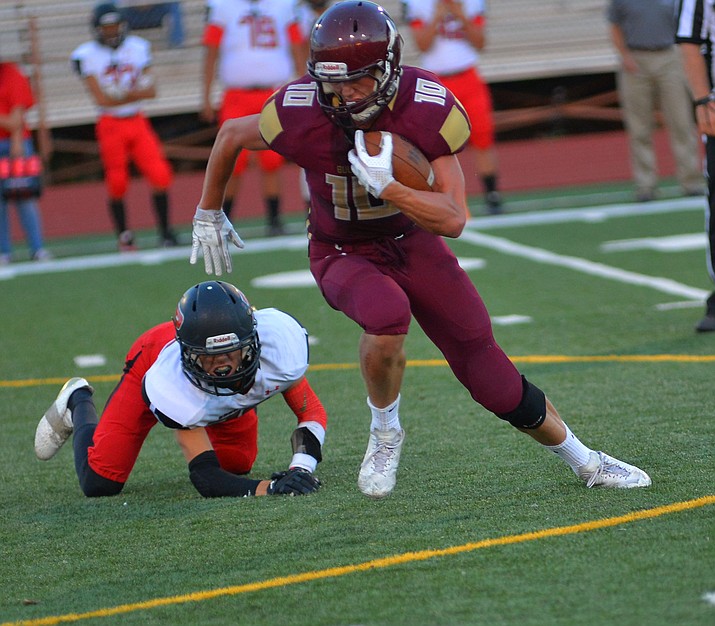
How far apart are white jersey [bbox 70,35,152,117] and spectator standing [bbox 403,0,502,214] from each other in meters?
2.16

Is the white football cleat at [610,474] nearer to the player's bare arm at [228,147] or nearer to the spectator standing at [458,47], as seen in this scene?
the player's bare arm at [228,147]

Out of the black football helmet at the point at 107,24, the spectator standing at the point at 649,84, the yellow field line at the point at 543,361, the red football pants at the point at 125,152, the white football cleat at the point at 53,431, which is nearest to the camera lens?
the white football cleat at the point at 53,431

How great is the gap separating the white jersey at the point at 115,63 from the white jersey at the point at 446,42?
2.16m

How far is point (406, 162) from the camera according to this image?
11.5ft

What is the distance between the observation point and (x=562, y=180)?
12.9 m

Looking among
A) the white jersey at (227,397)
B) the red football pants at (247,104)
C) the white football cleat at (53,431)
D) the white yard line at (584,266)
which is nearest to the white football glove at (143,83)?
the red football pants at (247,104)

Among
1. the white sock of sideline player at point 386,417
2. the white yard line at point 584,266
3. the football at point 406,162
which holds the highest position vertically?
the football at point 406,162

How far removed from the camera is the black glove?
12.9 ft

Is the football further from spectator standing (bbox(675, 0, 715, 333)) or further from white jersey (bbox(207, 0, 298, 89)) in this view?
white jersey (bbox(207, 0, 298, 89))

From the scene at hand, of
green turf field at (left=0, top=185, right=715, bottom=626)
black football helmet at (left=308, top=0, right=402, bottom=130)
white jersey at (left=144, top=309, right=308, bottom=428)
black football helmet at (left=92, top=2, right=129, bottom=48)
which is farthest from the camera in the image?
black football helmet at (left=92, top=2, right=129, bottom=48)

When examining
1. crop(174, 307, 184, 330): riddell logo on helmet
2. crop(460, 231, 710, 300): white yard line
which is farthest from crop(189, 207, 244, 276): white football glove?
crop(460, 231, 710, 300): white yard line

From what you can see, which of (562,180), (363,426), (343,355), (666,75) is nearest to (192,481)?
(363,426)

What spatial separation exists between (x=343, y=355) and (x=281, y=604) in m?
3.38

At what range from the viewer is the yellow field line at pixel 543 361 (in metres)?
5.47
